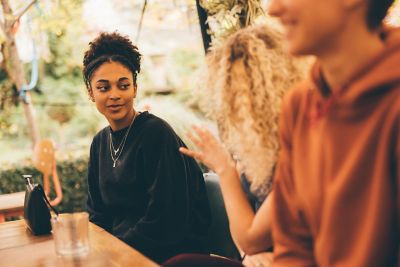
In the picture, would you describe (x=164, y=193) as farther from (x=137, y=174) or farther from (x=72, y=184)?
(x=72, y=184)

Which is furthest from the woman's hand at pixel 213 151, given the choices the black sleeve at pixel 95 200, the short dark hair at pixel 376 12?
the black sleeve at pixel 95 200

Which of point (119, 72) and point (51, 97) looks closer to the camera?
point (119, 72)

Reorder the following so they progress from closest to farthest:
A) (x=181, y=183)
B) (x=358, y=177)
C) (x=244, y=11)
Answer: (x=358, y=177)
(x=181, y=183)
(x=244, y=11)

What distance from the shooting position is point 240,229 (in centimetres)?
138

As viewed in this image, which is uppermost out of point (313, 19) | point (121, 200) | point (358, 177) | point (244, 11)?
point (244, 11)

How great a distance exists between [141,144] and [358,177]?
133cm

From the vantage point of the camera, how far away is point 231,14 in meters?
2.58

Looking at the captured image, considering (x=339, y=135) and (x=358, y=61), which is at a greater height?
(x=358, y=61)

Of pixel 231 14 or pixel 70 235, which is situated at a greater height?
pixel 231 14

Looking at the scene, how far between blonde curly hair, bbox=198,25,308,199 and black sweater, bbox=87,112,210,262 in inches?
30.7

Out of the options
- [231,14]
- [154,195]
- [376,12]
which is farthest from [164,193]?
[376,12]

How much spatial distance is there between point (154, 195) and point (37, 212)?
A: 458 mm

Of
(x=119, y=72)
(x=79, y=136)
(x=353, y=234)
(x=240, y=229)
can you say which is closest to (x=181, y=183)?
(x=119, y=72)

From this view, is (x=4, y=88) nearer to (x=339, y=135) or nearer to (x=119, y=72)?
(x=119, y=72)
